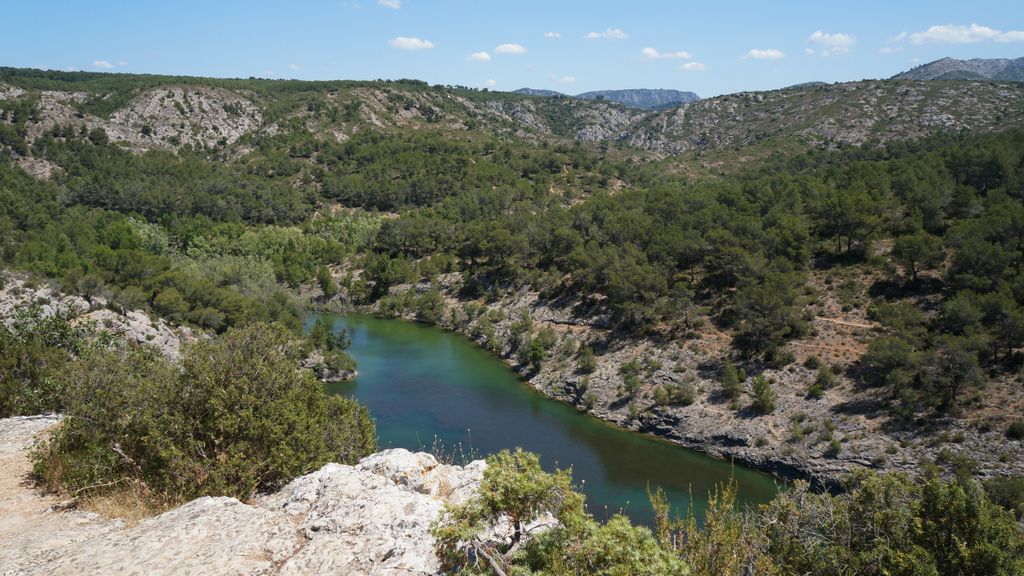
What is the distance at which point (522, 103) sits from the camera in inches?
7835

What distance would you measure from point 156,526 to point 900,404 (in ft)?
126

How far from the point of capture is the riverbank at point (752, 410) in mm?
31547

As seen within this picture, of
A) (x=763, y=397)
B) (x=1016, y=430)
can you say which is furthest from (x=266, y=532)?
(x=1016, y=430)

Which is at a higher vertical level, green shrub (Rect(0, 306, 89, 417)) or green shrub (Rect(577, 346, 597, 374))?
green shrub (Rect(0, 306, 89, 417))

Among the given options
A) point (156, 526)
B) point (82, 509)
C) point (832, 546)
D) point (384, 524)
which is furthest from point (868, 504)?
point (82, 509)

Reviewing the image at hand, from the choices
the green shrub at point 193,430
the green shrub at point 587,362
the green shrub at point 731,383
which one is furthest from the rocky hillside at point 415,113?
the green shrub at point 193,430

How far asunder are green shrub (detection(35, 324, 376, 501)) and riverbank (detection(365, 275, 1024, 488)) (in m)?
27.9

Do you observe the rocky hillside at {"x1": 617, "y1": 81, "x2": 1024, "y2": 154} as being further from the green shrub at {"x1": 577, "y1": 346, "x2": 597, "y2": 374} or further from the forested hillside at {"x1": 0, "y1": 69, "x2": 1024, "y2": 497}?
the green shrub at {"x1": 577, "y1": 346, "x2": 597, "y2": 374}

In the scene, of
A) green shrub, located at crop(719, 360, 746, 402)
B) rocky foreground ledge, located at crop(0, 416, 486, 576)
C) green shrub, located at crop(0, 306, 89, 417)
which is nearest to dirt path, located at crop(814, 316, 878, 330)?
green shrub, located at crop(719, 360, 746, 402)

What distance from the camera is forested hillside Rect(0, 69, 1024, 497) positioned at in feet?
119

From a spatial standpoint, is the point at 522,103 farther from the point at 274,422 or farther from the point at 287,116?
the point at 274,422


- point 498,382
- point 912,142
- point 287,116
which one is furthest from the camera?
point 287,116

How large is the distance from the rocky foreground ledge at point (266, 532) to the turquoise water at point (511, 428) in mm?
15415

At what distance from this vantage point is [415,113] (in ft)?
486
